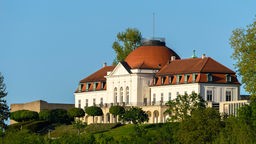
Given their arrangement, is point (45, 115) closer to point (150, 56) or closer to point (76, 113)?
point (76, 113)

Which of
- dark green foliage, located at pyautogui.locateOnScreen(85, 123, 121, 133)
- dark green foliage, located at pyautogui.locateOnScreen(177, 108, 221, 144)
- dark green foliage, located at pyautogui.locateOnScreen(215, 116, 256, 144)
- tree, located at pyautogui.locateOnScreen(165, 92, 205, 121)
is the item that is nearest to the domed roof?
dark green foliage, located at pyautogui.locateOnScreen(85, 123, 121, 133)

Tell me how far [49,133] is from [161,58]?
56.6 ft

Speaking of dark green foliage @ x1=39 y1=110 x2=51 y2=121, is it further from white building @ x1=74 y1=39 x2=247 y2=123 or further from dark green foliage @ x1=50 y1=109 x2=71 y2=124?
white building @ x1=74 y1=39 x2=247 y2=123

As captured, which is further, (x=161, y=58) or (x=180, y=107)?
(x=161, y=58)

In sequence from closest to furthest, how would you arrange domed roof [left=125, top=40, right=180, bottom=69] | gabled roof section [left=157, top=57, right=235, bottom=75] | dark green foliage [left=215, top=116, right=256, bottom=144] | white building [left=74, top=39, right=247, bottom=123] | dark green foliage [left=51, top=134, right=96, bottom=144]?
1. dark green foliage [left=215, top=116, right=256, bottom=144]
2. dark green foliage [left=51, top=134, right=96, bottom=144]
3. white building [left=74, top=39, right=247, bottom=123]
4. gabled roof section [left=157, top=57, right=235, bottom=75]
5. domed roof [left=125, top=40, right=180, bottom=69]

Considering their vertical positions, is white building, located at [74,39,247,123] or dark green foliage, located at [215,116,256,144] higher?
white building, located at [74,39,247,123]

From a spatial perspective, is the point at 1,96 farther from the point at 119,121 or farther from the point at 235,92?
the point at 235,92

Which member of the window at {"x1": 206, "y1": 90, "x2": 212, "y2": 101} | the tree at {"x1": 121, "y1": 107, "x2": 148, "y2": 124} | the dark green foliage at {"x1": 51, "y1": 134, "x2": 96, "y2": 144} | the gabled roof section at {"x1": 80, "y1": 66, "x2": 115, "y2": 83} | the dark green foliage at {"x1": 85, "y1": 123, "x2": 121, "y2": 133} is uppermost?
the gabled roof section at {"x1": 80, "y1": 66, "x2": 115, "y2": 83}

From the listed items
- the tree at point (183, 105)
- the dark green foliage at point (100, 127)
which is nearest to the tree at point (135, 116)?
the dark green foliage at point (100, 127)

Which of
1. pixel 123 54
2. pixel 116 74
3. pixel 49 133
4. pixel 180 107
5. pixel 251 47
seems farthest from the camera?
pixel 123 54

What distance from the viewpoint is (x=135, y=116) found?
150500 millimetres

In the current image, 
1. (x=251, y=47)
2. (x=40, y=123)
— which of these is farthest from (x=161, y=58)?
(x=251, y=47)

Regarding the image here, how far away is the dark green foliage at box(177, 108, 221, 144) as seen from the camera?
115 metres

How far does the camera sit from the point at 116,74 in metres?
163
